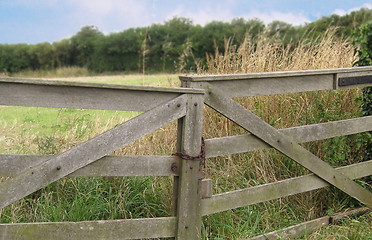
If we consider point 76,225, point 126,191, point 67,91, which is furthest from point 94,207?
point 67,91

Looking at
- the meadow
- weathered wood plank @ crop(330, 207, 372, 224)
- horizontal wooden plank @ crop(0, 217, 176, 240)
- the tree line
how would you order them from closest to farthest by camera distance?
horizontal wooden plank @ crop(0, 217, 176, 240), the meadow, weathered wood plank @ crop(330, 207, 372, 224), the tree line

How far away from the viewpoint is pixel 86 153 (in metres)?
3.13

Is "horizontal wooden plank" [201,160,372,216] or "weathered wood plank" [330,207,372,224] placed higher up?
"horizontal wooden plank" [201,160,372,216]

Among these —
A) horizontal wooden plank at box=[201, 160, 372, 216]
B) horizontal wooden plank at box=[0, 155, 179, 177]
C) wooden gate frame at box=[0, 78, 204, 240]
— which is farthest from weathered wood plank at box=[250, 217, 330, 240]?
horizontal wooden plank at box=[0, 155, 179, 177]

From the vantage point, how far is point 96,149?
3152 mm

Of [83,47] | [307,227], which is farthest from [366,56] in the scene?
[83,47]

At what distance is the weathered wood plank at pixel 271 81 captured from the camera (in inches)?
138

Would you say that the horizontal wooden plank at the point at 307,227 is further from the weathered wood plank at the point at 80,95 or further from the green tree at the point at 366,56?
the weathered wood plank at the point at 80,95

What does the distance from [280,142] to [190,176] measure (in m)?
0.97

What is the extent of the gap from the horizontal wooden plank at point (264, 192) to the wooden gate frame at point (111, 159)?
0.63 feet

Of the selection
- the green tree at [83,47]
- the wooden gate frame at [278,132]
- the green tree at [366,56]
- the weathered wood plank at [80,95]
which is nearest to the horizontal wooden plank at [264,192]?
the wooden gate frame at [278,132]

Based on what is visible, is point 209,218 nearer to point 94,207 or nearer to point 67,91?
point 94,207

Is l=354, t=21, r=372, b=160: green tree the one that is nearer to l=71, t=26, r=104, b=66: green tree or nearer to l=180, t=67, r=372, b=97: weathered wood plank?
l=180, t=67, r=372, b=97: weathered wood plank

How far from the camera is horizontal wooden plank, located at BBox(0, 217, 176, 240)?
10.3 ft
